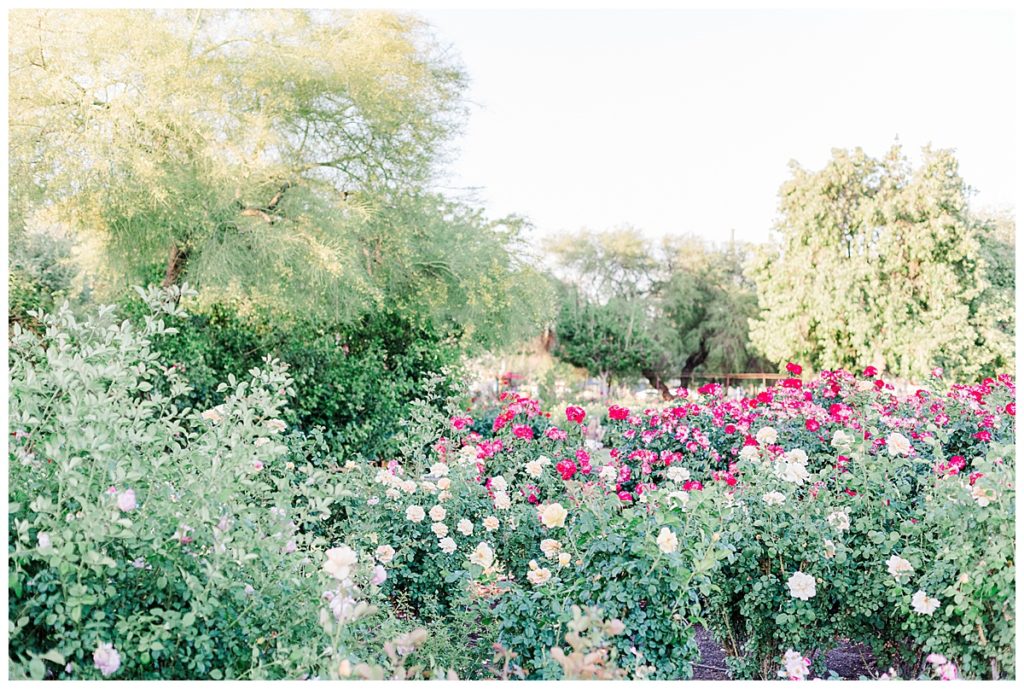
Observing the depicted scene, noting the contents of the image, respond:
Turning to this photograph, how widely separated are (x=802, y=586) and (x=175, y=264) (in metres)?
4.96

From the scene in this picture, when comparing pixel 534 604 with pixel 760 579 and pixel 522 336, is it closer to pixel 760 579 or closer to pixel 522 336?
pixel 760 579

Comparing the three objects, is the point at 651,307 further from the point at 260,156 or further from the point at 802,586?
the point at 802,586

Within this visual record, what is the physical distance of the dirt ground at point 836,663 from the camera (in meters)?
2.78

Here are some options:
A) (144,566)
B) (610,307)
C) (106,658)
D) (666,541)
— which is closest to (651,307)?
(610,307)

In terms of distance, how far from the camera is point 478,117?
6.82 m

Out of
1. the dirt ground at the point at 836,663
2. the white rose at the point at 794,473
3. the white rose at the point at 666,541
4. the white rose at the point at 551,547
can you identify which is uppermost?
the white rose at the point at 794,473

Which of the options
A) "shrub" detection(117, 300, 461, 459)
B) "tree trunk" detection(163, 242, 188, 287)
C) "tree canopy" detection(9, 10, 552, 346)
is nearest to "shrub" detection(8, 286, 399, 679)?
"tree canopy" detection(9, 10, 552, 346)

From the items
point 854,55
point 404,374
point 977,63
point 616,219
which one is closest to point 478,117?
point 404,374

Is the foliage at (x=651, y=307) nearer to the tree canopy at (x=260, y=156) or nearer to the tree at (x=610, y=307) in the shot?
the tree at (x=610, y=307)

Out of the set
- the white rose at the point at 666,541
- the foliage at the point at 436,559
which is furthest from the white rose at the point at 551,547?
the white rose at the point at 666,541

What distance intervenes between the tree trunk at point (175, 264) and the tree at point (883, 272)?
15106mm

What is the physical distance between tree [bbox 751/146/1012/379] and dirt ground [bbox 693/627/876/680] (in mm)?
15422

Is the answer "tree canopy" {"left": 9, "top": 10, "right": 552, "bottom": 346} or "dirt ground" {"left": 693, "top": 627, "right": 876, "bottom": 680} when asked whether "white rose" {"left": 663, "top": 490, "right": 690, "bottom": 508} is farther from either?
"tree canopy" {"left": 9, "top": 10, "right": 552, "bottom": 346}

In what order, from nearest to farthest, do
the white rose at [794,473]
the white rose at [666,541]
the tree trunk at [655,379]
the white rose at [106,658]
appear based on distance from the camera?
1. the white rose at [106,658]
2. the white rose at [666,541]
3. the white rose at [794,473]
4. the tree trunk at [655,379]
